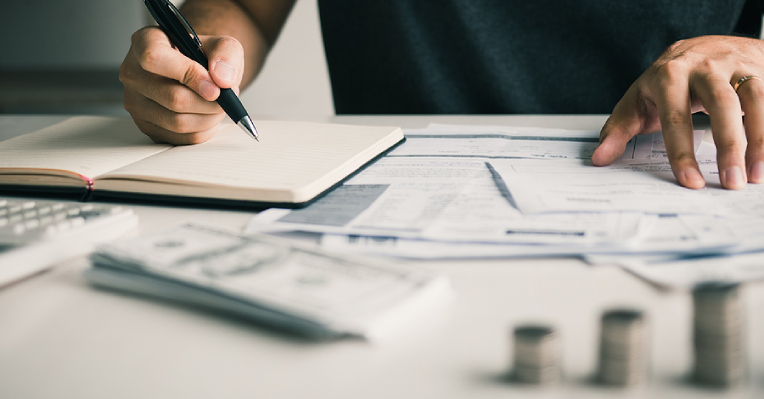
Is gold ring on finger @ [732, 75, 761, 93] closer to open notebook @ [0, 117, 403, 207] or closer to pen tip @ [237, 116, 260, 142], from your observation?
open notebook @ [0, 117, 403, 207]

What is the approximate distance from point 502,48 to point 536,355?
1.07 meters

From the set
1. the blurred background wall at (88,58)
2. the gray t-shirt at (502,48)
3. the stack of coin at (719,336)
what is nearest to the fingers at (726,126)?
the stack of coin at (719,336)

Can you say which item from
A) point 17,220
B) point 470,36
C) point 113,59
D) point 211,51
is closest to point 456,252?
point 17,220

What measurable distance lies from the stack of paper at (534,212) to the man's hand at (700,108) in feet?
0.06

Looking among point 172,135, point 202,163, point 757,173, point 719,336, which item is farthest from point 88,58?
point 719,336

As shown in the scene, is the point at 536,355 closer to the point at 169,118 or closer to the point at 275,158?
the point at 275,158

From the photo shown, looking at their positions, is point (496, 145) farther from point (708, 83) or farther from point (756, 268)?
point (756, 268)

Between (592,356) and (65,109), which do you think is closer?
(592,356)

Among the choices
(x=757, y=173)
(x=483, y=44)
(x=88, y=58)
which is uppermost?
(x=88, y=58)

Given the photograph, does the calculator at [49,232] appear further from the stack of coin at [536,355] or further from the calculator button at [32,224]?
the stack of coin at [536,355]

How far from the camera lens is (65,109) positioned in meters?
2.82

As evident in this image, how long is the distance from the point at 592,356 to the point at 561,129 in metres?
0.60

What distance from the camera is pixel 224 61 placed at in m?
0.67

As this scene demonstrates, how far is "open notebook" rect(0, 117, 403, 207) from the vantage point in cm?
50
